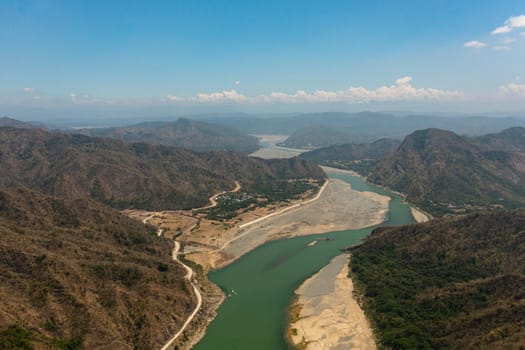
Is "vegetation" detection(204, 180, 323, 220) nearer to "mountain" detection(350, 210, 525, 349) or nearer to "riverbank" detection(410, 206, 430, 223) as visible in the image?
"riverbank" detection(410, 206, 430, 223)

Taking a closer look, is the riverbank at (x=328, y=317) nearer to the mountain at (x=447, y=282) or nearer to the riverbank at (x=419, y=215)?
the mountain at (x=447, y=282)

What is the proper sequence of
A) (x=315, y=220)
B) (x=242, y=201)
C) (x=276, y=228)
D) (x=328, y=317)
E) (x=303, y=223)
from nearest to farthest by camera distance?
(x=328, y=317) < (x=276, y=228) < (x=303, y=223) < (x=315, y=220) < (x=242, y=201)

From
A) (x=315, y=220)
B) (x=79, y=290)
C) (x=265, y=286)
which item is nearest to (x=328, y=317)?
(x=265, y=286)

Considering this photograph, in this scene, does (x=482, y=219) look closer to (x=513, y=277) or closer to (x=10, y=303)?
(x=513, y=277)

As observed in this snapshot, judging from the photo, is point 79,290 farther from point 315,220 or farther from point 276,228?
point 315,220

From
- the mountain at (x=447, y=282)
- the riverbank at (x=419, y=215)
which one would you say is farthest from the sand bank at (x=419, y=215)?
the mountain at (x=447, y=282)
